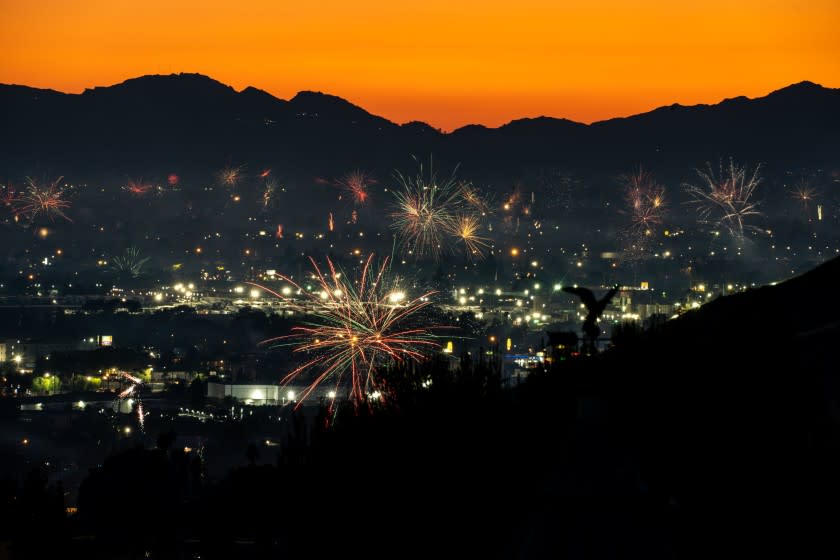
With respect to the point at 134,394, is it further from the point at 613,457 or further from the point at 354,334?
the point at 613,457

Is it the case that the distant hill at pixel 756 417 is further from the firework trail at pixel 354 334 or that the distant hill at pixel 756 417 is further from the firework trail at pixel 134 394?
the firework trail at pixel 134 394

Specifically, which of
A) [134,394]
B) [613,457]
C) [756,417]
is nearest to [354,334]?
[134,394]

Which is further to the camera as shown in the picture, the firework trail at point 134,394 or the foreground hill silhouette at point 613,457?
the firework trail at point 134,394

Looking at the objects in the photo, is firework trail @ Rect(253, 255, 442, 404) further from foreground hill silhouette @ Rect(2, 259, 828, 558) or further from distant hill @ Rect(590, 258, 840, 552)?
distant hill @ Rect(590, 258, 840, 552)

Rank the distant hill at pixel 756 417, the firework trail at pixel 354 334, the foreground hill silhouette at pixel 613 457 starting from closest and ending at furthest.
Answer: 1. the foreground hill silhouette at pixel 613 457
2. the distant hill at pixel 756 417
3. the firework trail at pixel 354 334

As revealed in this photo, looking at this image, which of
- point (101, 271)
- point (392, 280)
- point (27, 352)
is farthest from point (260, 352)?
point (101, 271)

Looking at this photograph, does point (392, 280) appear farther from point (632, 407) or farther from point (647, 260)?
point (632, 407)

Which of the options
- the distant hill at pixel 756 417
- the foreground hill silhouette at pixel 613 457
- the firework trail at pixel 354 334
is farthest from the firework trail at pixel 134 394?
the distant hill at pixel 756 417
